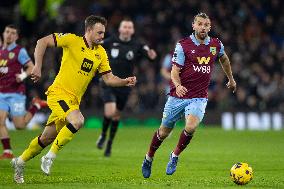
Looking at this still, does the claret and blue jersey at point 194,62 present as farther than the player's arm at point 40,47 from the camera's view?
Yes

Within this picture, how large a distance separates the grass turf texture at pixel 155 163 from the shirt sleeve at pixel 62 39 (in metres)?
1.97

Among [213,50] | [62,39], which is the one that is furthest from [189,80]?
[62,39]

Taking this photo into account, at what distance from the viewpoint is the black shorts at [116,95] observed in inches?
687

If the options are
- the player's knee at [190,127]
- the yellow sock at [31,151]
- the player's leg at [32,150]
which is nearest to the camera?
the player's leg at [32,150]

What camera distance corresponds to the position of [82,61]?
1150 centimetres

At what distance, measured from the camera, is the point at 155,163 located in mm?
14867

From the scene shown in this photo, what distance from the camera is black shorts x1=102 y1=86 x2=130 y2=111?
57.3 ft

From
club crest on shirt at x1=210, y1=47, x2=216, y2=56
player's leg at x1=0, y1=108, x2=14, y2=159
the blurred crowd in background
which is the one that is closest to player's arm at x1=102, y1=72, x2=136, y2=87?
club crest on shirt at x1=210, y1=47, x2=216, y2=56

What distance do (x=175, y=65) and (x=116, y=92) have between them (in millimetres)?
5628

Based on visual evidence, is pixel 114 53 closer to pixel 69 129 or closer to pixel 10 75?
pixel 10 75

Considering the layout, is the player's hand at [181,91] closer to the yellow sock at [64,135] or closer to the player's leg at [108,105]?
the yellow sock at [64,135]

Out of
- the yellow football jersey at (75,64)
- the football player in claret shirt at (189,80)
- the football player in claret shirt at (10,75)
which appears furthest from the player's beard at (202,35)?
the football player in claret shirt at (10,75)

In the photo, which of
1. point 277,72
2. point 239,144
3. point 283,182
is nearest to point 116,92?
point 239,144

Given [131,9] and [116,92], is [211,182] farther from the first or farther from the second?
[131,9]
